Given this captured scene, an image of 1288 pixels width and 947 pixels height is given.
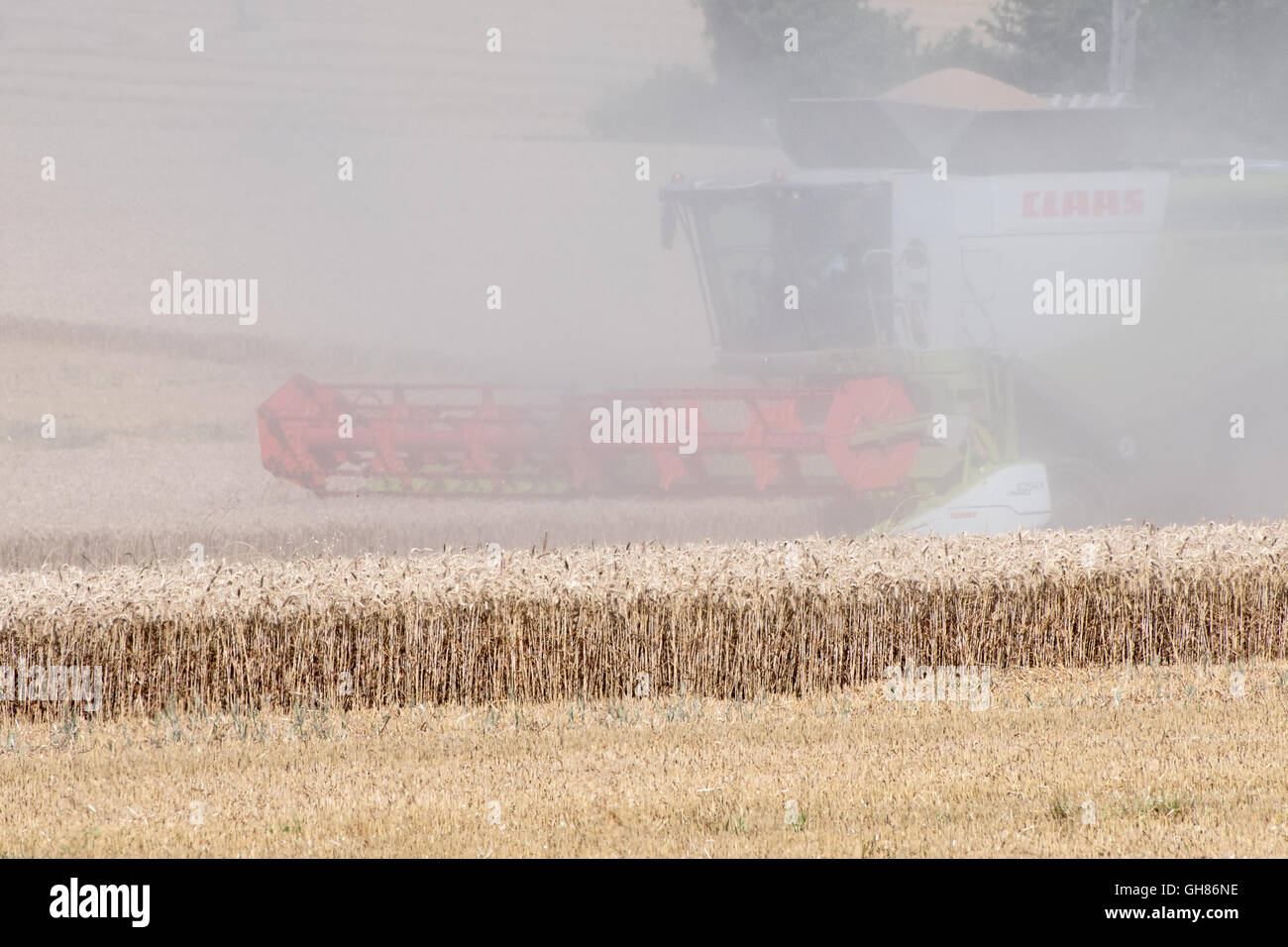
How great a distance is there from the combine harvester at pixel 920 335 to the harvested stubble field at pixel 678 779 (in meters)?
5.58

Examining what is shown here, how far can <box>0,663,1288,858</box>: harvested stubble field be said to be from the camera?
16.2 ft

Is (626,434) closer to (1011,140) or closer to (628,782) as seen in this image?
(1011,140)

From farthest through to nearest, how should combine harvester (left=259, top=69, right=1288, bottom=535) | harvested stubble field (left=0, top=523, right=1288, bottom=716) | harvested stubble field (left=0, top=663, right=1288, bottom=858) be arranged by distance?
combine harvester (left=259, top=69, right=1288, bottom=535) < harvested stubble field (left=0, top=523, right=1288, bottom=716) < harvested stubble field (left=0, top=663, right=1288, bottom=858)

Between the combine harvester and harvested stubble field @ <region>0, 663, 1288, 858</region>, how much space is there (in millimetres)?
5582

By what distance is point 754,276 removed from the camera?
14.0 m

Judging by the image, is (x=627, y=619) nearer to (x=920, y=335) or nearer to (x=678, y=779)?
(x=678, y=779)

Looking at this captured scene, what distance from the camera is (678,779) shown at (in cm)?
582

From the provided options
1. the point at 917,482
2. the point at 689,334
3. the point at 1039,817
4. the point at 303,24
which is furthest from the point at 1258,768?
the point at 303,24

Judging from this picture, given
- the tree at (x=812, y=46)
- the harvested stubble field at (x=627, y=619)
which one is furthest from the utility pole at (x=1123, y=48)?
the harvested stubble field at (x=627, y=619)

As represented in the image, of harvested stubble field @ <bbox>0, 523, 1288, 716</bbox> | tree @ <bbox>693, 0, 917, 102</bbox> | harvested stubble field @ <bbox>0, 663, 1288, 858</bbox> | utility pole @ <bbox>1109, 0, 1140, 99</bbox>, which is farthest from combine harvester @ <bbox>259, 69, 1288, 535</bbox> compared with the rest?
tree @ <bbox>693, 0, 917, 102</bbox>

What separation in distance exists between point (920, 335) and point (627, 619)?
6541 millimetres

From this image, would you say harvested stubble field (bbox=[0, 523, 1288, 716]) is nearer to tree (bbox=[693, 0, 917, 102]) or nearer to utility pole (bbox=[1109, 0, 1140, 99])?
utility pole (bbox=[1109, 0, 1140, 99])

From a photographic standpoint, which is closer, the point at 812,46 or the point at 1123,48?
the point at 1123,48

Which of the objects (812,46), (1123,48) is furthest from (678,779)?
(812,46)
